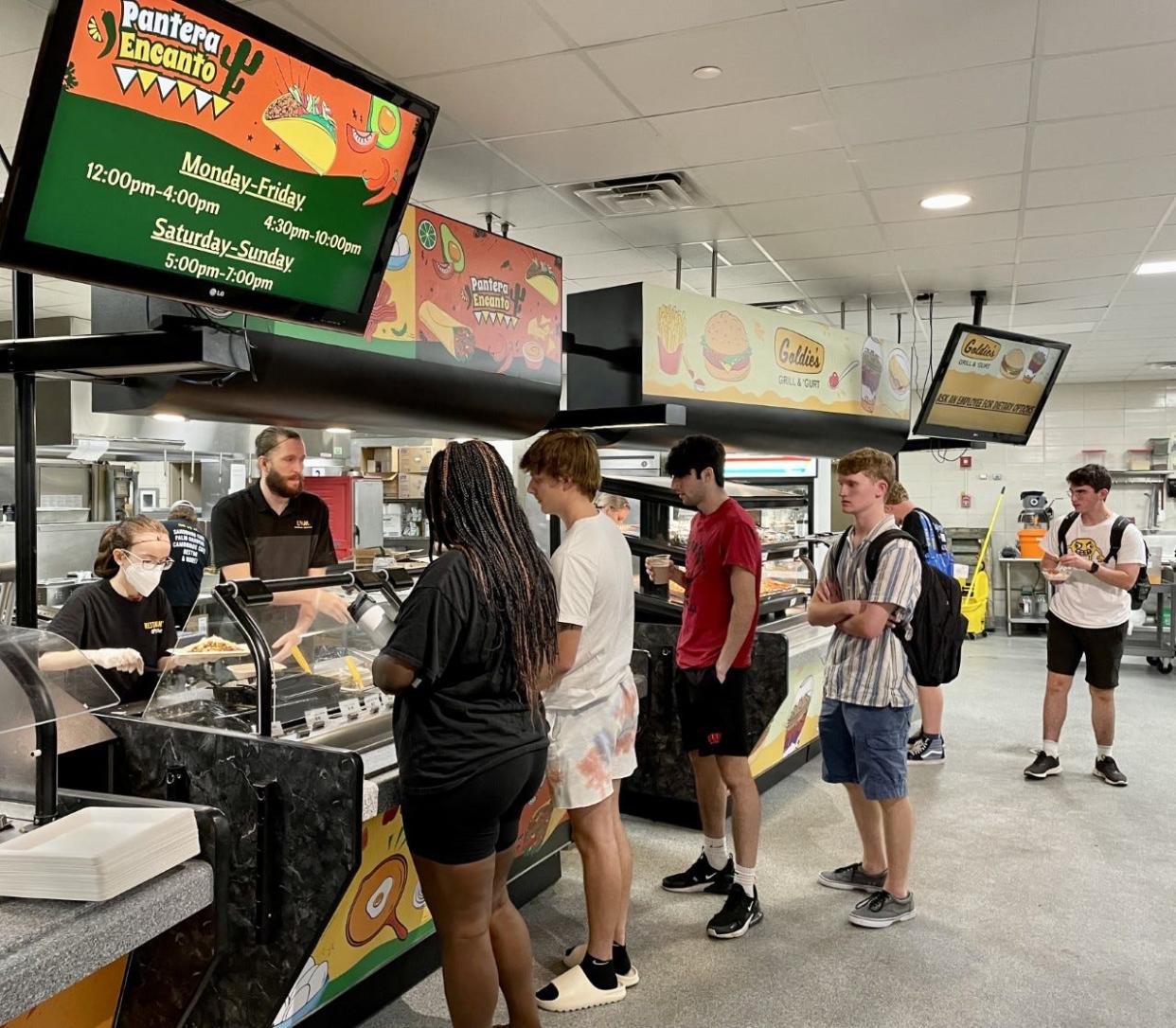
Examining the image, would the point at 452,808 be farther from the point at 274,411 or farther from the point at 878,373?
the point at 878,373

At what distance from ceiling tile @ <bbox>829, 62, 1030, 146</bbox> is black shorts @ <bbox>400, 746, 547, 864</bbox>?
8.84ft

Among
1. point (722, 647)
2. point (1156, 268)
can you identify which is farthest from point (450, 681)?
point (1156, 268)

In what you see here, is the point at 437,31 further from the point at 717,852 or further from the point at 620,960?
the point at 717,852

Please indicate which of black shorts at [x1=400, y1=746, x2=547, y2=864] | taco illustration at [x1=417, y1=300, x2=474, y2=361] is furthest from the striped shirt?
taco illustration at [x1=417, y1=300, x2=474, y2=361]

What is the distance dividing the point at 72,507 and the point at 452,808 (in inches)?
284

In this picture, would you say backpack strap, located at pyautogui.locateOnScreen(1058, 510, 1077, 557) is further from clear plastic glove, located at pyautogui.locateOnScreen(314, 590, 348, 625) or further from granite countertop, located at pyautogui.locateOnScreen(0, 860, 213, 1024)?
granite countertop, located at pyautogui.locateOnScreen(0, 860, 213, 1024)

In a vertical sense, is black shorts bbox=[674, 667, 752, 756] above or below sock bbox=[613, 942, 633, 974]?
above

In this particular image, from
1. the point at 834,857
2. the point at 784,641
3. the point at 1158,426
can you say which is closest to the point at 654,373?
the point at 784,641

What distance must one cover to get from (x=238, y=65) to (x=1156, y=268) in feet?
19.6

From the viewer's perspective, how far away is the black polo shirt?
4191mm

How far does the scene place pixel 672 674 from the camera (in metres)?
4.63

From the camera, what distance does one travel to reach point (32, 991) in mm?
1574

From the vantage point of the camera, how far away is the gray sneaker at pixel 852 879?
394 cm

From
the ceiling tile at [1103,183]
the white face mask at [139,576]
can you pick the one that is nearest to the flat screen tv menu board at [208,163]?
the white face mask at [139,576]
